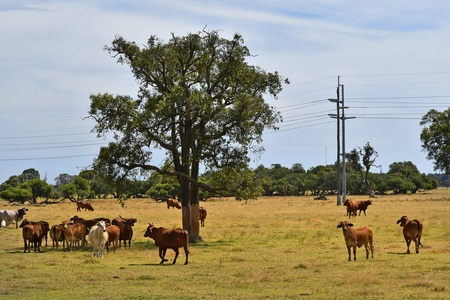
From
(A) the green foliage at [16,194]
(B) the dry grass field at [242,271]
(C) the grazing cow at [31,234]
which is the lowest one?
(B) the dry grass field at [242,271]

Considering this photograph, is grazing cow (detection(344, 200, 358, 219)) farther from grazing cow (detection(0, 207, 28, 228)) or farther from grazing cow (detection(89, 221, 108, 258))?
grazing cow (detection(89, 221, 108, 258))

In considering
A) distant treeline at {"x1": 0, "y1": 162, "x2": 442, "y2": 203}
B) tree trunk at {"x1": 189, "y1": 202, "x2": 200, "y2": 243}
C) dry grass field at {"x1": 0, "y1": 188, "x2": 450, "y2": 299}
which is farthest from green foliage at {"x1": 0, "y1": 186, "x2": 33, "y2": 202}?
tree trunk at {"x1": 189, "y1": 202, "x2": 200, "y2": 243}

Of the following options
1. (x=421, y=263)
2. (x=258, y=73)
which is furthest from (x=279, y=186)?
(x=421, y=263)

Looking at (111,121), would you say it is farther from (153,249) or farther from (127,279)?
(127,279)

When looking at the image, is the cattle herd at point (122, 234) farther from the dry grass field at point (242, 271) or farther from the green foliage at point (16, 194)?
the green foliage at point (16, 194)

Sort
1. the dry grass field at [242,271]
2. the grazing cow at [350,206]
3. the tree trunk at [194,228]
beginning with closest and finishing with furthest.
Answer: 1. the dry grass field at [242,271]
2. the tree trunk at [194,228]
3. the grazing cow at [350,206]

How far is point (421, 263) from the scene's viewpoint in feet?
64.6

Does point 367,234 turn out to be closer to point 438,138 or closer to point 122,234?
point 122,234

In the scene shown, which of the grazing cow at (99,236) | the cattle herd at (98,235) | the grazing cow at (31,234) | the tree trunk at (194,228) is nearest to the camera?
the cattle herd at (98,235)

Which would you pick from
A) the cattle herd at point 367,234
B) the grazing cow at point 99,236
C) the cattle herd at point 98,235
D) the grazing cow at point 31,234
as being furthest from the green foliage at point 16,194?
the cattle herd at point 367,234

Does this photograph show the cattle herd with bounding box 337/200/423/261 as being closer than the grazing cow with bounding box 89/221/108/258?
Yes

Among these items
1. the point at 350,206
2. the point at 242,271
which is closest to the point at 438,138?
the point at 350,206

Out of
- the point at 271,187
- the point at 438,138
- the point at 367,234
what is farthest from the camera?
the point at 271,187

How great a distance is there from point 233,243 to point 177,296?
14.9m
